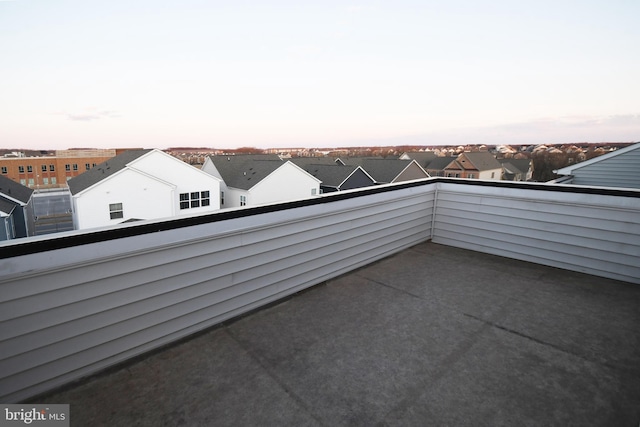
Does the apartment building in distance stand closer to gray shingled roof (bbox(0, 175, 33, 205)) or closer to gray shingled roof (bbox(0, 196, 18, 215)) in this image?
gray shingled roof (bbox(0, 175, 33, 205))

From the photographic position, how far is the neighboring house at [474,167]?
39812 mm

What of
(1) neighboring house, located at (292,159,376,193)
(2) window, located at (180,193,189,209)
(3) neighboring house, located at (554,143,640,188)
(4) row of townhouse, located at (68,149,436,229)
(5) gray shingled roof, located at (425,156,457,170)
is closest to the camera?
(3) neighboring house, located at (554,143,640,188)

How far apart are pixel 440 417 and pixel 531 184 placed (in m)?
3.43

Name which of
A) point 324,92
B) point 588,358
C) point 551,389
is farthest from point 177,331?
point 324,92

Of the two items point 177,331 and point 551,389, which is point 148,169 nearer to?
point 177,331

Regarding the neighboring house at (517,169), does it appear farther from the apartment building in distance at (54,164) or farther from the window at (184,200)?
the apartment building in distance at (54,164)

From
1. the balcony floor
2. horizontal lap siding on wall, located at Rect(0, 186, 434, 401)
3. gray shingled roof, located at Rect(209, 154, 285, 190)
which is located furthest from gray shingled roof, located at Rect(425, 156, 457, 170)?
horizontal lap siding on wall, located at Rect(0, 186, 434, 401)

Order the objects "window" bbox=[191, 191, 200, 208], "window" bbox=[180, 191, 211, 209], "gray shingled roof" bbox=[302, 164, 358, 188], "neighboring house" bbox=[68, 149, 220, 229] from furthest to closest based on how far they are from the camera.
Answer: "gray shingled roof" bbox=[302, 164, 358, 188] < "window" bbox=[191, 191, 200, 208] < "window" bbox=[180, 191, 211, 209] < "neighboring house" bbox=[68, 149, 220, 229]

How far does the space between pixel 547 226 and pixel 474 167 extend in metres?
40.3

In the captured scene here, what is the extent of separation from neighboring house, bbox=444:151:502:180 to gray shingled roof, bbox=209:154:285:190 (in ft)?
87.7

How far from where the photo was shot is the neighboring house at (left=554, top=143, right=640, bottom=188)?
8.02 meters

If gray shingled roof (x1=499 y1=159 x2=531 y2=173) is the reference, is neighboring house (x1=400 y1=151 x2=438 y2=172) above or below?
above

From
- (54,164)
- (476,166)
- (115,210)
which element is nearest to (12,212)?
(115,210)

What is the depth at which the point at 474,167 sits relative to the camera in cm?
3953
